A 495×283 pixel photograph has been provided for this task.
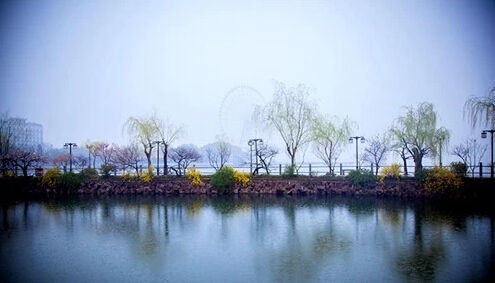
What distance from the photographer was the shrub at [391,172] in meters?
28.1

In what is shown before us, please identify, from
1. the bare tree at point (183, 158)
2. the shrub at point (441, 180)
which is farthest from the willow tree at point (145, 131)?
the shrub at point (441, 180)

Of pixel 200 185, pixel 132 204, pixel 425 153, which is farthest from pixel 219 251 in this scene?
pixel 425 153

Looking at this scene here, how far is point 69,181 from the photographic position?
3195cm

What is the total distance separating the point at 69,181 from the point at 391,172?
26.2 metres

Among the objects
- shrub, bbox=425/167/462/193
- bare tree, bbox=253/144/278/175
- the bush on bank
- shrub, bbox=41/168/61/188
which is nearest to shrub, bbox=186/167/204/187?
the bush on bank

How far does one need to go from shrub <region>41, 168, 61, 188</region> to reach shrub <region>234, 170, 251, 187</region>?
15285 mm

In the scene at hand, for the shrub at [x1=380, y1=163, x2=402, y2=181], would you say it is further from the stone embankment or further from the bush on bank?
the bush on bank

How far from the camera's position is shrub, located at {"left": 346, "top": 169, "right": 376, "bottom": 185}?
93.2 ft

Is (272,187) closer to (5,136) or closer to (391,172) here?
(391,172)

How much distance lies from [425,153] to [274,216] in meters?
16.2

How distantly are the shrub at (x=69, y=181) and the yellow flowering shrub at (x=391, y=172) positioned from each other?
2487 centimetres

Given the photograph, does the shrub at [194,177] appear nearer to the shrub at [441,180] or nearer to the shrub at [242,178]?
the shrub at [242,178]

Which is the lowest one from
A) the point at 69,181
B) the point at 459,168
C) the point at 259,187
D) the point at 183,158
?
the point at 259,187

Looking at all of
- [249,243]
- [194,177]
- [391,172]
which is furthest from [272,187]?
[249,243]
